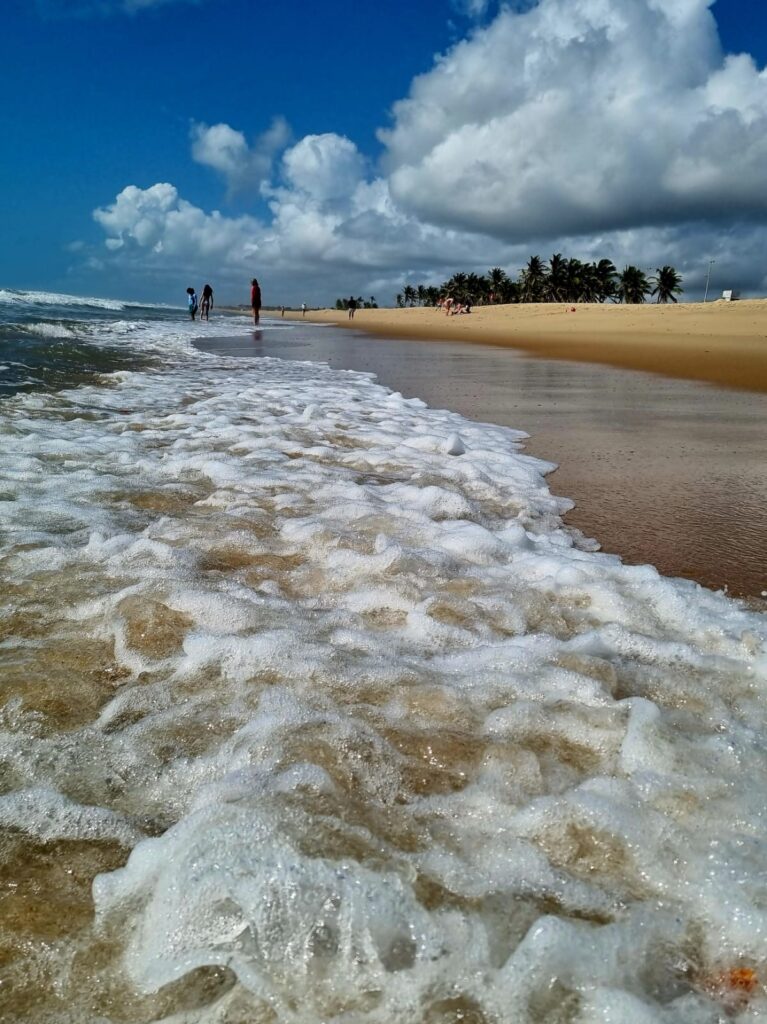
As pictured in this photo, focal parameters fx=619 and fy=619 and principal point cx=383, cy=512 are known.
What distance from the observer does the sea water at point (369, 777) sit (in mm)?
1102

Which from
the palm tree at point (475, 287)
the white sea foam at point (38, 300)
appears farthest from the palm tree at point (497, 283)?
the white sea foam at point (38, 300)

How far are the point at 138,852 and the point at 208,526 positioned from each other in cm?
205

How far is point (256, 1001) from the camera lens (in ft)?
3.44

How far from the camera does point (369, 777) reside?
1.56m

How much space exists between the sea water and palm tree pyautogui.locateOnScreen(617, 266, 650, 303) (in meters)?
81.6

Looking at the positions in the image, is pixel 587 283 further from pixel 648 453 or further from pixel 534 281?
pixel 648 453

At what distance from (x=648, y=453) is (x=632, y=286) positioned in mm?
79873

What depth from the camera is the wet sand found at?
120 inches

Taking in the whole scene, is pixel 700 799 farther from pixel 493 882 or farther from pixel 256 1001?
pixel 256 1001

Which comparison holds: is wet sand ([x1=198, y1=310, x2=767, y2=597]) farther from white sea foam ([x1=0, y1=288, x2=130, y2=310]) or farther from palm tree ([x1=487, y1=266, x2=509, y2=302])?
palm tree ([x1=487, y1=266, x2=509, y2=302])

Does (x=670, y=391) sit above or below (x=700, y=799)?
above

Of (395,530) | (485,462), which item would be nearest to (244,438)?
(485,462)

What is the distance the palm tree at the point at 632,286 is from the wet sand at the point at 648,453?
2842 inches

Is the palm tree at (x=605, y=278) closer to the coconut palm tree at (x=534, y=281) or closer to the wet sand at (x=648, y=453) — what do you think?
the coconut palm tree at (x=534, y=281)
